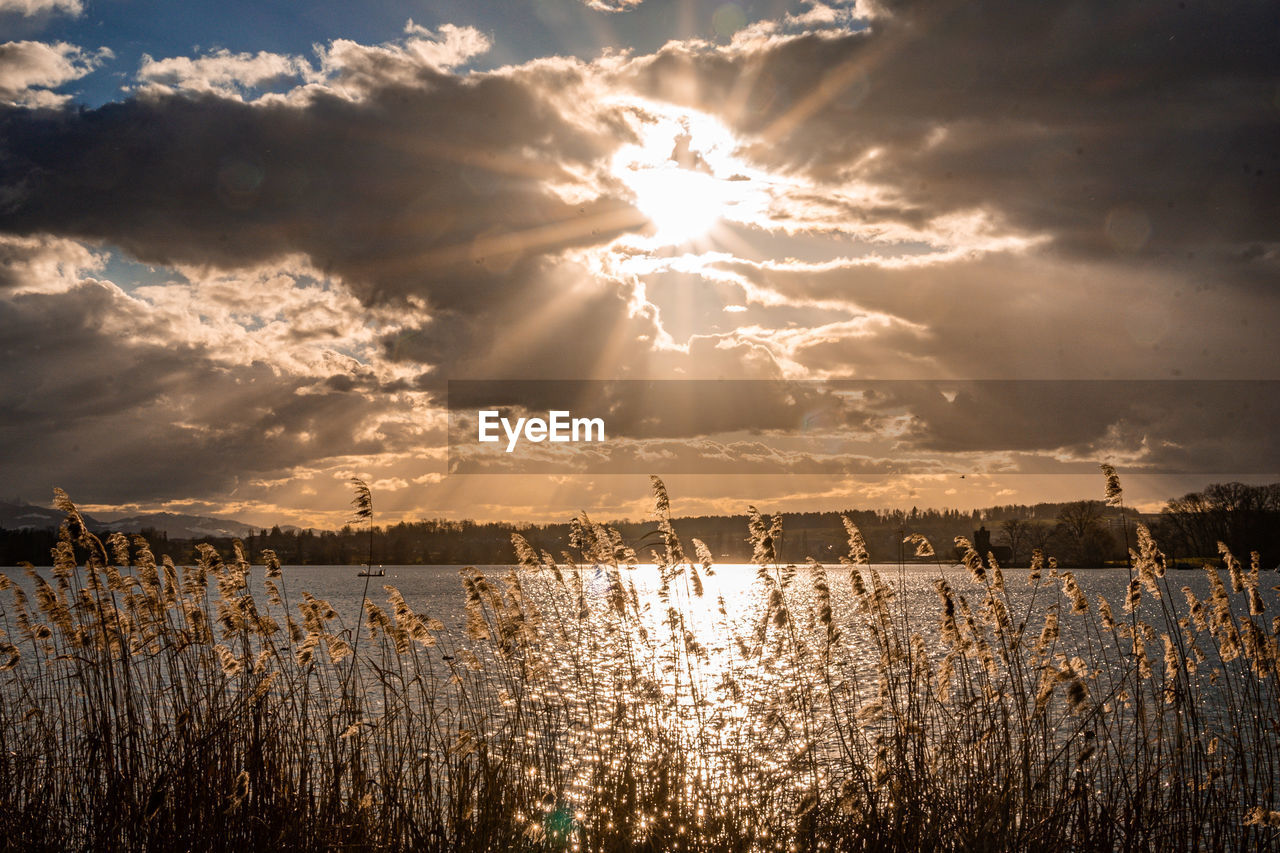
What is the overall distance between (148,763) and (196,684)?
98cm

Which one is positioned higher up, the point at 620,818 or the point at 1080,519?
the point at 1080,519

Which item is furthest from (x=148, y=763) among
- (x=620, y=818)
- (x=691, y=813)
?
(x=691, y=813)

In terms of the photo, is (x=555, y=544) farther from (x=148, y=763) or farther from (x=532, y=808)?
(x=148, y=763)

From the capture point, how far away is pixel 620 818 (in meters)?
7.91

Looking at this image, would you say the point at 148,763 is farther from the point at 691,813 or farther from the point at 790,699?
the point at 790,699

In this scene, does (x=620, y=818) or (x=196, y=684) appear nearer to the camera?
(x=620, y=818)

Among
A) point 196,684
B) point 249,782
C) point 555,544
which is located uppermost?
point 555,544

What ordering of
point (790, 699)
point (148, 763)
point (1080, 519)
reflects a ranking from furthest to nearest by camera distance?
point (1080, 519) → point (790, 699) → point (148, 763)

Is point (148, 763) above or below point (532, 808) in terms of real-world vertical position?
above

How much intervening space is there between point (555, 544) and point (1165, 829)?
27.9 ft

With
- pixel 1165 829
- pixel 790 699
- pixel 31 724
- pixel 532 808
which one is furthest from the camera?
pixel 31 724

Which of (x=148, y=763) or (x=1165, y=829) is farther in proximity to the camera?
(x=148, y=763)

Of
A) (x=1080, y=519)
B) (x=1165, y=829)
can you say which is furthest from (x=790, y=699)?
(x=1080, y=519)

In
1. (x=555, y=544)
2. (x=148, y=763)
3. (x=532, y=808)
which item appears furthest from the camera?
(x=555, y=544)
